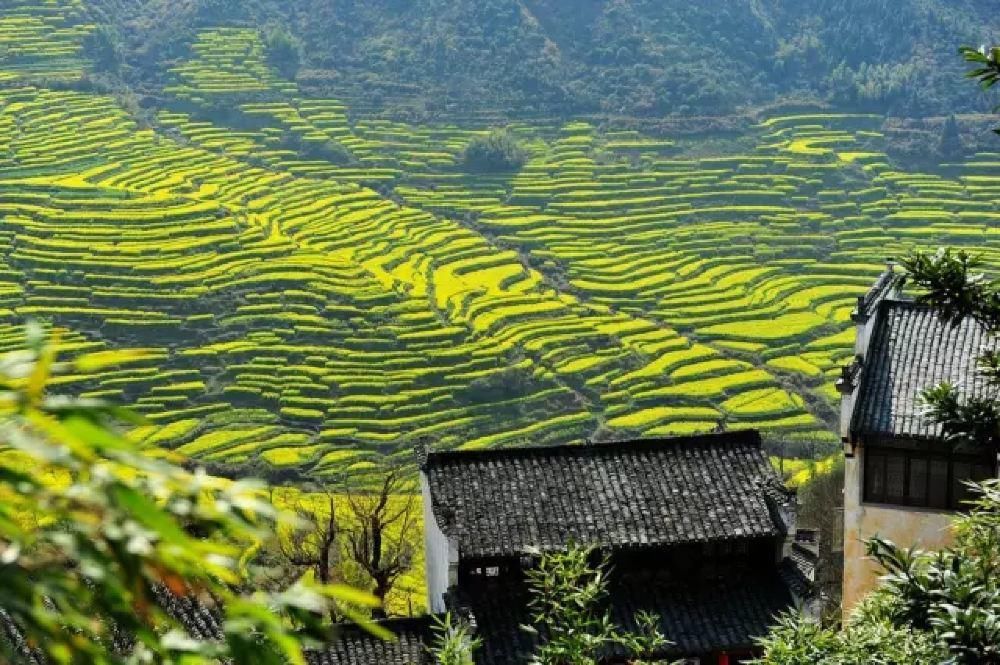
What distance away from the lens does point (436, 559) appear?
1817 cm

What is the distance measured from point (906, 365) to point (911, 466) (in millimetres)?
1461

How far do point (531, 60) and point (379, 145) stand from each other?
12.9 metres

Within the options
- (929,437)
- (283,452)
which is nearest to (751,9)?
(283,452)

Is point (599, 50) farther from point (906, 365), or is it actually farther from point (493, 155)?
point (906, 365)

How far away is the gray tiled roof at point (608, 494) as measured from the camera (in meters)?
16.4

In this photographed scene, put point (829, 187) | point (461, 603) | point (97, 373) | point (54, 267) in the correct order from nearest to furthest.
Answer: point (461, 603)
point (97, 373)
point (54, 267)
point (829, 187)

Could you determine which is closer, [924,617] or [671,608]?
[924,617]

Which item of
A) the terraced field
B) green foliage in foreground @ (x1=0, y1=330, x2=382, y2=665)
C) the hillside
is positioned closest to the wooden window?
green foliage in foreground @ (x1=0, y1=330, x2=382, y2=665)

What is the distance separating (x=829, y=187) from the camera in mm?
61562

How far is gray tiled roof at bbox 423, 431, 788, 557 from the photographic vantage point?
647 inches

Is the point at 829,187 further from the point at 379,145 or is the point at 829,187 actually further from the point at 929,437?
the point at 929,437

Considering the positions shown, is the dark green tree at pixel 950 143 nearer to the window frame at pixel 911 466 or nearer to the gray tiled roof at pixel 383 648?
the window frame at pixel 911 466

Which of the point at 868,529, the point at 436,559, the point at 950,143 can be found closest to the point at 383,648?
the point at 436,559

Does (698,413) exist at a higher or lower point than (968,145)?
lower
